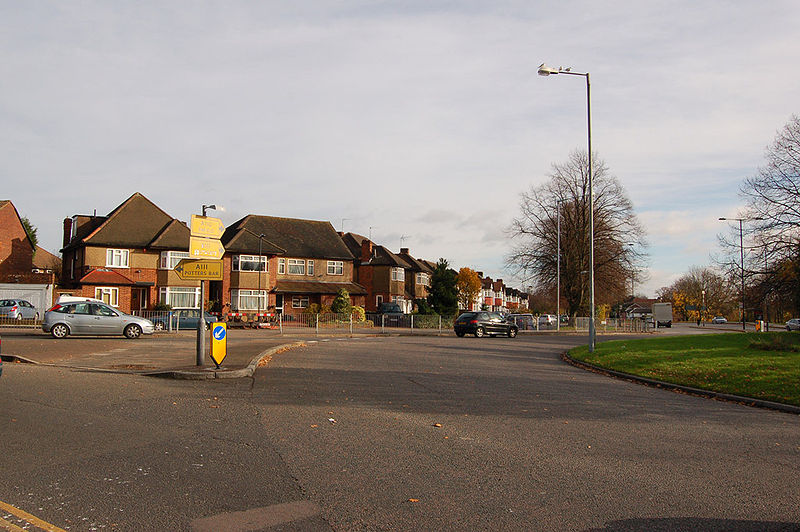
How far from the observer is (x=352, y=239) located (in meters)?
74.4

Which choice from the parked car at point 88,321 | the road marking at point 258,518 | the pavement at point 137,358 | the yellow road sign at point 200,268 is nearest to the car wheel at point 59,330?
the parked car at point 88,321

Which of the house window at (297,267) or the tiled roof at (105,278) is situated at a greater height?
the house window at (297,267)

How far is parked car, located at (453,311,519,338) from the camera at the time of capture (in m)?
37.6

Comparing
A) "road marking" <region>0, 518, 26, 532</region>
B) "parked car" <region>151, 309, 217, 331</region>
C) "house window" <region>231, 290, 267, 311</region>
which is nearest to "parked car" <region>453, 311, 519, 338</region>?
"parked car" <region>151, 309, 217, 331</region>

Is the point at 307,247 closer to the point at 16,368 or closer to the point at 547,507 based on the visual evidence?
the point at 16,368

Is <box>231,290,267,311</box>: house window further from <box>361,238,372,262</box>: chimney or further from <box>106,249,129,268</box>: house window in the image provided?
<box>361,238,372,262</box>: chimney

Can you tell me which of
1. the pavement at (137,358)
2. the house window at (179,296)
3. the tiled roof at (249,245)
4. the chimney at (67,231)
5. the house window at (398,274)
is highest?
the chimney at (67,231)

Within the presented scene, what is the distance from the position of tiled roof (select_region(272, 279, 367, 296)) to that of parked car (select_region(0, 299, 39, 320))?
1901 centimetres

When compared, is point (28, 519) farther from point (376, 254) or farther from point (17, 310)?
point (376, 254)

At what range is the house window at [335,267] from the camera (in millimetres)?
60344

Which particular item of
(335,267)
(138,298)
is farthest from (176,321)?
(335,267)

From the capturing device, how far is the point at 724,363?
57.8 ft

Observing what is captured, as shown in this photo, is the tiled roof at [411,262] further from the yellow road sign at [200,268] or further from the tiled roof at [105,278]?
the yellow road sign at [200,268]

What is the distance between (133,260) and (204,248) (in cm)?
3714
